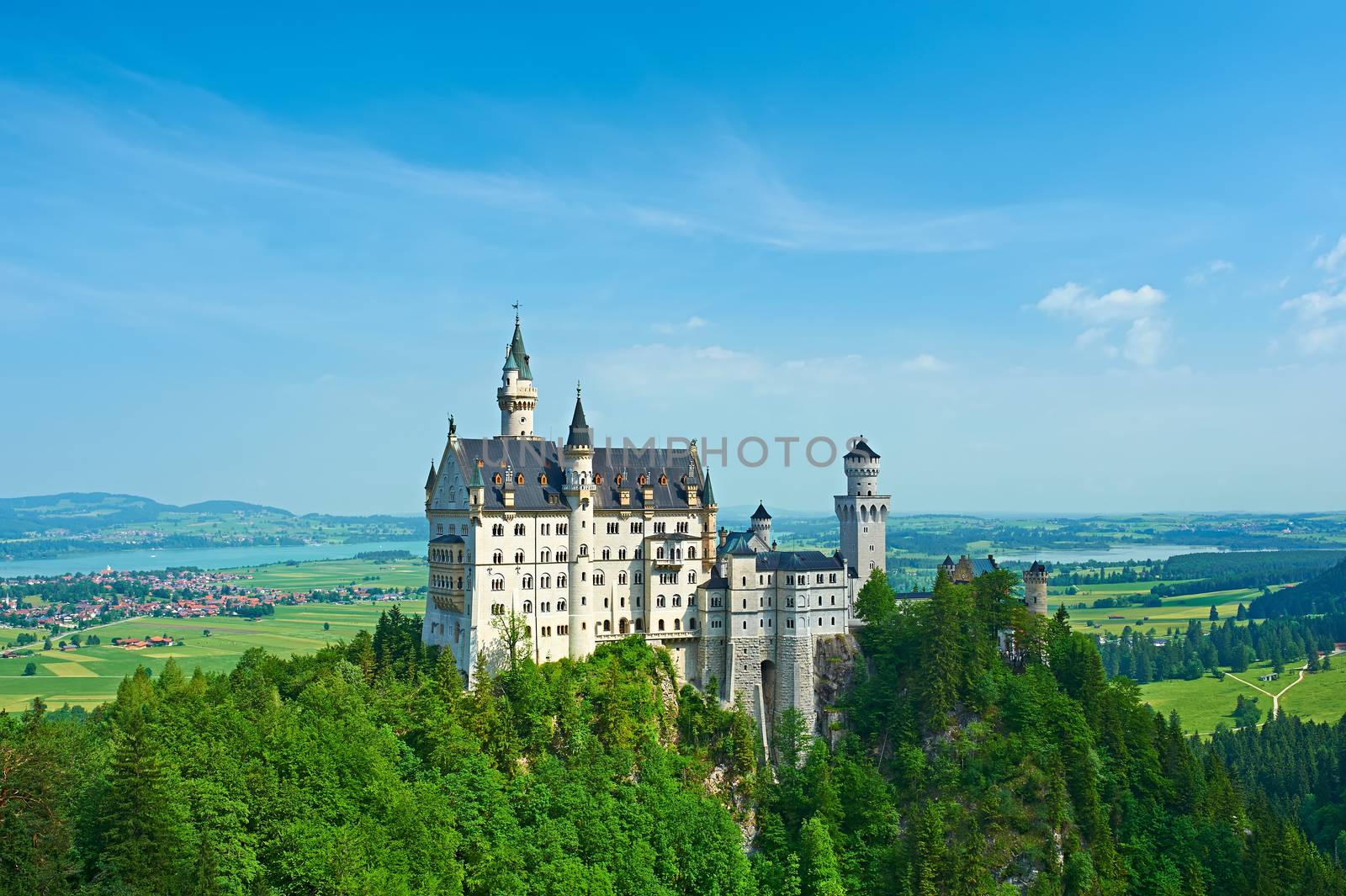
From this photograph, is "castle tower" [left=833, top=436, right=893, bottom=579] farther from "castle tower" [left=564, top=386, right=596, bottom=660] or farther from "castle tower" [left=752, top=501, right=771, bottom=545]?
"castle tower" [left=564, top=386, right=596, bottom=660]

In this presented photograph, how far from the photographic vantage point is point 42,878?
183ft

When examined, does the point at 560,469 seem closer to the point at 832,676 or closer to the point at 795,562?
the point at 795,562

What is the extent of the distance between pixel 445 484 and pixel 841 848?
4247 centimetres

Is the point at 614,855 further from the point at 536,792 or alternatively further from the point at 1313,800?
the point at 1313,800

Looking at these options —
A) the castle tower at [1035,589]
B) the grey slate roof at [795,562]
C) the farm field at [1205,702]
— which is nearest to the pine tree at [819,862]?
the grey slate roof at [795,562]

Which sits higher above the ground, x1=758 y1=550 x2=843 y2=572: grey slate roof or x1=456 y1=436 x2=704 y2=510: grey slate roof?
x1=456 y1=436 x2=704 y2=510: grey slate roof

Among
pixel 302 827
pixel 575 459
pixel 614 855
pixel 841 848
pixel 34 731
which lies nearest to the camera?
pixel 302 827

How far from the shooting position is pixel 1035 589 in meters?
110

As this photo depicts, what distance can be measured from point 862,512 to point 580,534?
28.4 metres

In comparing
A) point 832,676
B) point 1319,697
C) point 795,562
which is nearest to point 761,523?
point 795,562

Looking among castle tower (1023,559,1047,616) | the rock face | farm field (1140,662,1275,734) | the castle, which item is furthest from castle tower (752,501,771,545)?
farm field (1140,662,1275,734)

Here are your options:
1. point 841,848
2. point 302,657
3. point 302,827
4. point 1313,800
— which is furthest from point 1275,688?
point 302,827

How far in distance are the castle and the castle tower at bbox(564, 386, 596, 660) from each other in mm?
107

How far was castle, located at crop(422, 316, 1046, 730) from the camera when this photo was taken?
90500 mm
